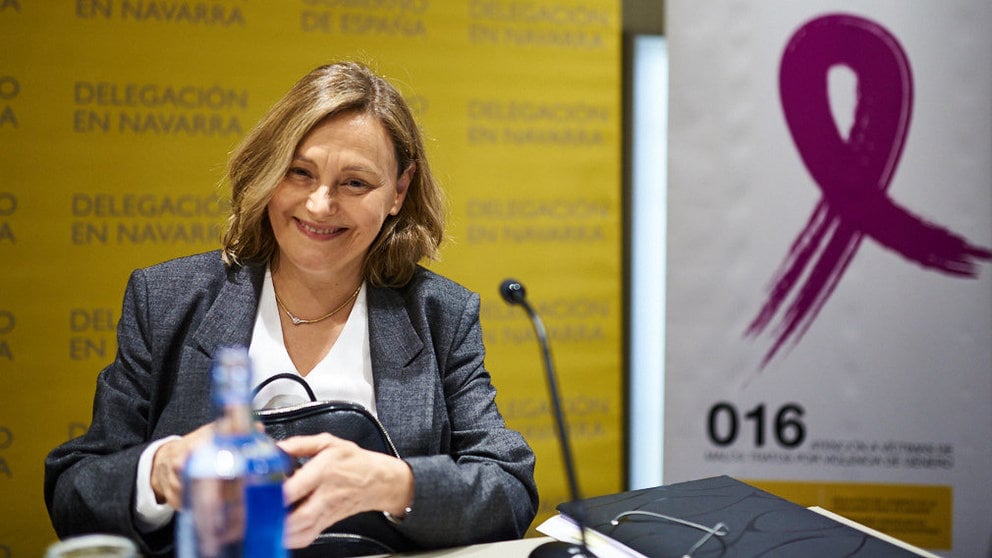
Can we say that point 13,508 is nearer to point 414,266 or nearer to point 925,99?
point 414,266

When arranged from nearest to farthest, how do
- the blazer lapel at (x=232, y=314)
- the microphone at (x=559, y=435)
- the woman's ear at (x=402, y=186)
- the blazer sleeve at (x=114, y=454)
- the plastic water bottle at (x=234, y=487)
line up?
the plastic water bottle at (x=234, y=487)
the microphone at (x=559, y=435)
the blazer sleeve at (x=114, y=454)
the blazer lapel at (x=232, y=314)
the woman's ear at (x=402, y=186)

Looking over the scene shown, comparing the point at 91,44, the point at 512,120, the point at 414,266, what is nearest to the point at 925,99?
the point at 512,120

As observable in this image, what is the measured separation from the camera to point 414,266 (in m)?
1.90

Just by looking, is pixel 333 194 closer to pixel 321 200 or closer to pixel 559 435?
pixel 321 200

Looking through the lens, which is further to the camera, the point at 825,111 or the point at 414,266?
the point at 825,111

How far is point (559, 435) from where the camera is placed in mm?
1146

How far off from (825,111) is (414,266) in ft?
6.05

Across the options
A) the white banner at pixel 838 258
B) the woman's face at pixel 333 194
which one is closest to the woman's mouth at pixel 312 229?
the woman's face at pixel 333 194

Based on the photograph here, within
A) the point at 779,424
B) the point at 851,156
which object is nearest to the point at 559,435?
the point at 779,424

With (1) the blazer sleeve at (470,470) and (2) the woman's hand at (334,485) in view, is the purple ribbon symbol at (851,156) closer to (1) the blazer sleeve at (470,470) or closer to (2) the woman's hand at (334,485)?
(1) the blazer sleeve at (470,470)

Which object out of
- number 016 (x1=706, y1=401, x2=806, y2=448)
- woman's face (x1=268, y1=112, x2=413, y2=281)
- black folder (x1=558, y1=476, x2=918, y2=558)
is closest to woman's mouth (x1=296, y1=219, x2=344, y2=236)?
woman's face (x1=268, y1=112, x2=413, y2=281)

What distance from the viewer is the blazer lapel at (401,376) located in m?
1.65

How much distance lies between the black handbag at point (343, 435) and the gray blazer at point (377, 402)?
0.23 feet

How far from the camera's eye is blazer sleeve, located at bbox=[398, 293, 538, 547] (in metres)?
1.40
